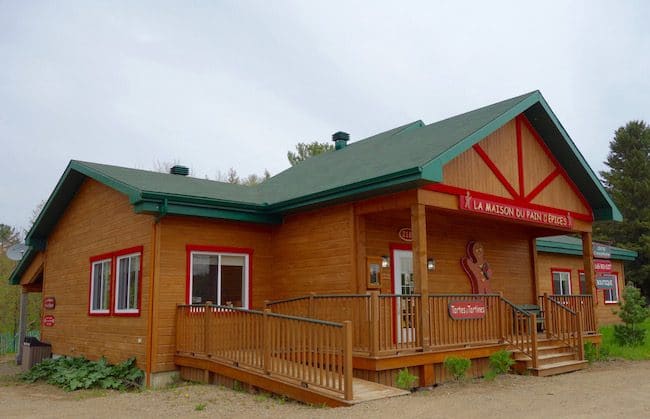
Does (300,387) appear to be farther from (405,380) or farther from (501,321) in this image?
(501,321)

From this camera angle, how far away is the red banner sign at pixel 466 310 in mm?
11039

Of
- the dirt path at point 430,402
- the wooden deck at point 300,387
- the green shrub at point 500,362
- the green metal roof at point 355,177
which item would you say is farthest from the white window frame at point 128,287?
the green shrub at point 500,362

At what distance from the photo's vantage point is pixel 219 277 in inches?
513

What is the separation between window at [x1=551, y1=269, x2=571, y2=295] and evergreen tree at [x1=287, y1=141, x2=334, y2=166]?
22234mm

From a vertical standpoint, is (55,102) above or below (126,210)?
above

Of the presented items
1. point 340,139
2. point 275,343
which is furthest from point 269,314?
point 340,139

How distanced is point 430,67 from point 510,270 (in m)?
17.3

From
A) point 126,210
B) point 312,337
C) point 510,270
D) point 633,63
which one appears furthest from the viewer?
point 633,63

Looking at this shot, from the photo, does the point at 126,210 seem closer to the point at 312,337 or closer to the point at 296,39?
the point at 312,337

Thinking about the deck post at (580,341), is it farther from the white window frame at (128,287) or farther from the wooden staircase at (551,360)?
the white window frame at (128,287)

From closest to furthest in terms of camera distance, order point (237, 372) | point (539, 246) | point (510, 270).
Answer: point (237, 372), point (510, 270), point (539, 246)

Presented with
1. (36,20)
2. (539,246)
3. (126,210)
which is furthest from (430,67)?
(126,210)

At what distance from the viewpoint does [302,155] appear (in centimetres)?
4450

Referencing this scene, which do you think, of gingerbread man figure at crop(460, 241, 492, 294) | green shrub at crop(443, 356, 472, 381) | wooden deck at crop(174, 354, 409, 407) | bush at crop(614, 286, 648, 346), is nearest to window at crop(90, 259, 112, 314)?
wooden deck at crop(174, 354, 409, 407)
